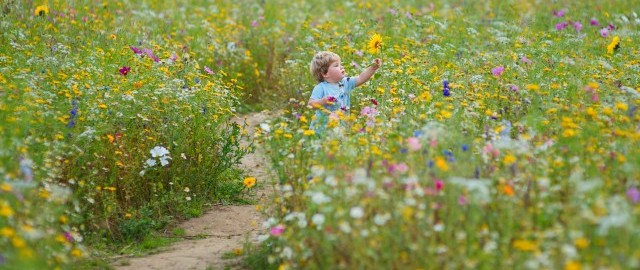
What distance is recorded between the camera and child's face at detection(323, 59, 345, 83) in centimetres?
701

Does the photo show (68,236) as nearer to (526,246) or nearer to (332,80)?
Result: (526,246)

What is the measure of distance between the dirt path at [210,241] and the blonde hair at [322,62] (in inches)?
43.5

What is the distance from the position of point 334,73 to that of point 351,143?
2.17 metres

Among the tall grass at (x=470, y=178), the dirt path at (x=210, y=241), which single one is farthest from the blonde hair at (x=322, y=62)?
the dirt path at (x=210, y=241)

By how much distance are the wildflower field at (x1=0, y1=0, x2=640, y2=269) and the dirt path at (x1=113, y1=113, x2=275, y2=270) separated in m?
0.18

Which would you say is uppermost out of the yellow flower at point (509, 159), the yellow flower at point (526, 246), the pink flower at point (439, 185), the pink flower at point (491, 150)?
the pink flower at point (491, 150)

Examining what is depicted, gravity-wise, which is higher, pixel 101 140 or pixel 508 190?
pixel 101 140

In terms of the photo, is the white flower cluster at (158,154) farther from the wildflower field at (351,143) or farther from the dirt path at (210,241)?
the dirt path at (210,241)

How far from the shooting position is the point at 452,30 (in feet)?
33.1

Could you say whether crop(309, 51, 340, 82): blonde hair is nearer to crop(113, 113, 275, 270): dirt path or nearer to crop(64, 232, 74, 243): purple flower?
crop(113, 113, 275, 270): dirt path

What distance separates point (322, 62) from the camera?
23.0 feet

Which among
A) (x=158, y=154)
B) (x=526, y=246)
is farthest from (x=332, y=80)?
(x=526, y=246)

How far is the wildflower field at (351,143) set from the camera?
3824 millimetres

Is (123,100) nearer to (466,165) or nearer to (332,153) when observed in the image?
(332,153)
